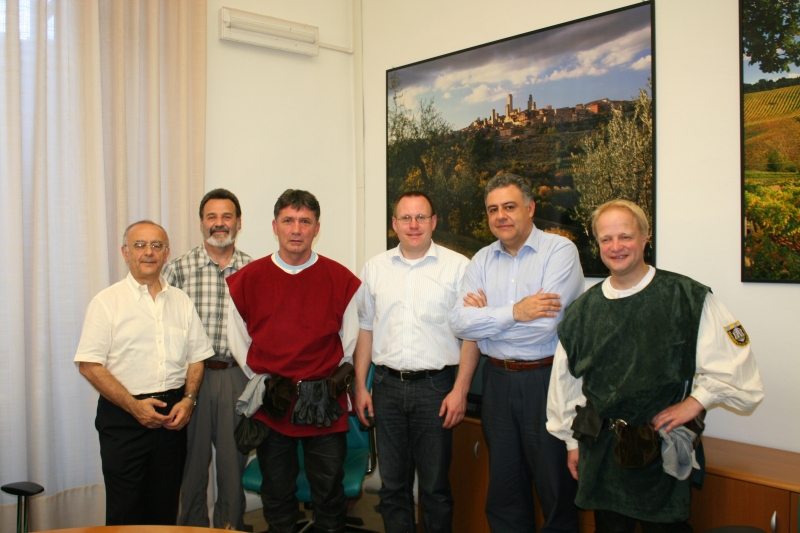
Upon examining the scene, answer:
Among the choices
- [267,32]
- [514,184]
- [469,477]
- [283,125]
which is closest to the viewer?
[514,184]

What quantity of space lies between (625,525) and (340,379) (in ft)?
4.06

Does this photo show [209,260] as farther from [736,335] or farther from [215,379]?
[736,335]

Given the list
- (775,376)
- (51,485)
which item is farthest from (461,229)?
(51,485)

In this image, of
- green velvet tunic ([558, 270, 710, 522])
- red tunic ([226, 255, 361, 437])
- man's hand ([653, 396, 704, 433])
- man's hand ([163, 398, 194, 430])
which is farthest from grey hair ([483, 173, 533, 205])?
man's hand ([163, 398, 194, 430])

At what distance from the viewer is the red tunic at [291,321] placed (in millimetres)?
2508

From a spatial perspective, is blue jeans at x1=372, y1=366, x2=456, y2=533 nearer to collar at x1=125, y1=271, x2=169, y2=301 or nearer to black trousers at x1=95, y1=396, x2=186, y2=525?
black trousers at x1=95, y1=396, x2=186, y2=525

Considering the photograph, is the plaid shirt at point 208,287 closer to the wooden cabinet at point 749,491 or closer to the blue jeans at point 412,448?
the blue jeans at point 412,448

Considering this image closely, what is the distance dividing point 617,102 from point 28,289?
10.2 feet

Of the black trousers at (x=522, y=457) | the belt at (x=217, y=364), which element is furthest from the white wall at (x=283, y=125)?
the black trousers at (x=522, y=457)

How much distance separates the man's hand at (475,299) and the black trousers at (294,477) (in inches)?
31.8

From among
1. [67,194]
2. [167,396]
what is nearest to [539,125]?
[167,396]

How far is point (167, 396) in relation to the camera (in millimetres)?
2455

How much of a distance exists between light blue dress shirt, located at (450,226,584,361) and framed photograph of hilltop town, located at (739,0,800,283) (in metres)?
0.77

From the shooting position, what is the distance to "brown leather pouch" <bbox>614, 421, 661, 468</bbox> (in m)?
1.93
